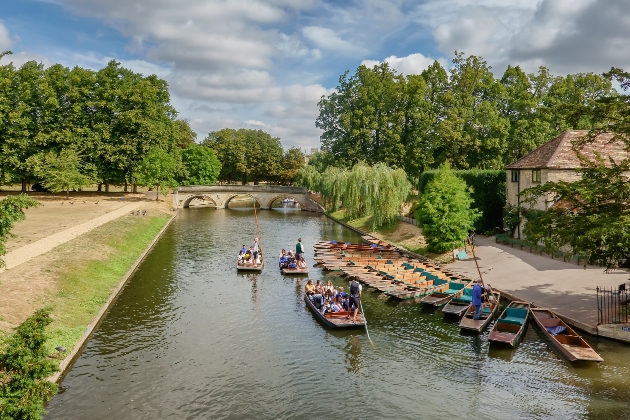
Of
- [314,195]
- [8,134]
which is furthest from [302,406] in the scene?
[314,195]

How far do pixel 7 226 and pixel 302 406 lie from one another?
945 centimetres

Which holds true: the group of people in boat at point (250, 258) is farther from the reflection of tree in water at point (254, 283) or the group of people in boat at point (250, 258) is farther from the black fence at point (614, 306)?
the black fence at point (614, 306)

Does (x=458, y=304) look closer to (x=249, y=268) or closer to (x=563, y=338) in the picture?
(x=563, y=338)

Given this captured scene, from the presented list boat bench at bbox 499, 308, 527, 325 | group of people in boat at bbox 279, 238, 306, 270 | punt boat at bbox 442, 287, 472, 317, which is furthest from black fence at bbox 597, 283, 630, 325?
group of people in boat at bbox 279, 238, 306, 270

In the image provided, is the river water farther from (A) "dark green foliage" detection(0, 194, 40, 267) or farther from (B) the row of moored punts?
(A) "dark green foliage" detection(0, 194, 40, 267)

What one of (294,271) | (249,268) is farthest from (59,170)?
(294,271)

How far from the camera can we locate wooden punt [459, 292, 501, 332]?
21.0 m

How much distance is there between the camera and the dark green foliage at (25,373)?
888 centimetres

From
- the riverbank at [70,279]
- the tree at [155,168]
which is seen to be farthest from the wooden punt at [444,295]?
the tree at [155,168]

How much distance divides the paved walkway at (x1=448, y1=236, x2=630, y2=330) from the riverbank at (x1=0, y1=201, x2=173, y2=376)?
21.1m

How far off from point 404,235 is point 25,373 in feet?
127

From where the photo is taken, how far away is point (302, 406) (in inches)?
589

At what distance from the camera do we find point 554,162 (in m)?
35.3

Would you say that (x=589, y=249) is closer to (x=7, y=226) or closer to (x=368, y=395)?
(x=368, y=395)
